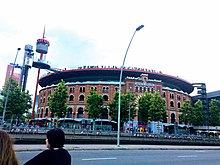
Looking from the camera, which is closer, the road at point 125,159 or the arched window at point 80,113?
the road at point 125,159

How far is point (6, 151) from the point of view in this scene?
6.66 feet

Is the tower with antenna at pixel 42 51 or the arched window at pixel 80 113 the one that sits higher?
the tower with antenna at pixel 42 51

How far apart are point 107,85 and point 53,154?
5529cm

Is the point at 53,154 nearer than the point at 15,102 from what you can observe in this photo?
Yes

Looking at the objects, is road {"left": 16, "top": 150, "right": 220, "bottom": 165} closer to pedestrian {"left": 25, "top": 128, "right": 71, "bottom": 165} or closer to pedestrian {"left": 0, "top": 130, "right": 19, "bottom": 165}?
pedestrian {"left": 25, "top": 128, "right": 71, "bottom": 165}

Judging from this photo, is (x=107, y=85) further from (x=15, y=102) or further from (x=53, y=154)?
(x=53, y=154)

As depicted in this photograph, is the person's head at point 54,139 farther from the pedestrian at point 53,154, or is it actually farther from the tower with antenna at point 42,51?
the tower with antenna at point 42,51

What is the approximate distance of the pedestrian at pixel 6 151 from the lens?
1.99 meters

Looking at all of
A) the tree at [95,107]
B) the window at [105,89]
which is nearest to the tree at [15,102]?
the tree at [95,107]


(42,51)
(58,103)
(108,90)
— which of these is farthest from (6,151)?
(42,51)

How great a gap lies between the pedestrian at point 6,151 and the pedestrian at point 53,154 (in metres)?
0.54

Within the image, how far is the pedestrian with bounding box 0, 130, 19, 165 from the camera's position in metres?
1.99

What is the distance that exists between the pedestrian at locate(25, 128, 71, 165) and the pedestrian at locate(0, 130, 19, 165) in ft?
1.77

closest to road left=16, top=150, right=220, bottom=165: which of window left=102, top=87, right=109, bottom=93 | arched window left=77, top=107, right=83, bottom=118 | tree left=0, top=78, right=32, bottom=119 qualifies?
tree left=0, top=78, right=32, bottom=119
